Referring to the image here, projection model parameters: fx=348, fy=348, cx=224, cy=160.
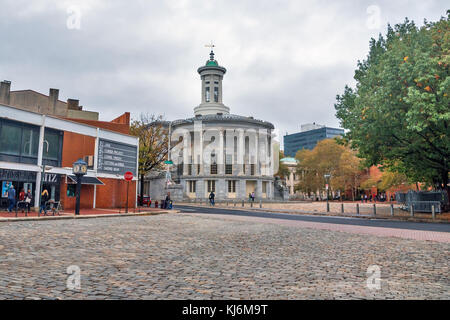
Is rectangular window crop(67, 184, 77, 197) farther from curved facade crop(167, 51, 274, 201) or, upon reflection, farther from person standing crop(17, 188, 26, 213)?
curved facade crop(167, 51, 274, 201)

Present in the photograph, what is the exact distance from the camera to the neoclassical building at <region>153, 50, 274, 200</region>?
205 feet

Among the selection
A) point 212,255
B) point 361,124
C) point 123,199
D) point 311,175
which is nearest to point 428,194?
point 361,124

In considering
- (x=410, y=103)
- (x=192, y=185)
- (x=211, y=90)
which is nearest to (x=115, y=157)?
(x=410, y=103)

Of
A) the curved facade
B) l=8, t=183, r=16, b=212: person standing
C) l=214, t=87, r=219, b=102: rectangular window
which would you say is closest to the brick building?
l=8, t=183, r=16, b=212: person standing

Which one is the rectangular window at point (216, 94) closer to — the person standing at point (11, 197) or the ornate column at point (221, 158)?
the ornate column at point (221, 158)

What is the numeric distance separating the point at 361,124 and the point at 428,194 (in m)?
13.0

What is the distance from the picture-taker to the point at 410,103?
21250mm

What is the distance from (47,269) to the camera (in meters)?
6.49

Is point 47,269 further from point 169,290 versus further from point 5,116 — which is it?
point 5,116

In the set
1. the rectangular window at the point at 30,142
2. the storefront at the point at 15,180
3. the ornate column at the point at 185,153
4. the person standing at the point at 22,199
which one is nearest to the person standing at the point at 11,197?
the person standing at the point at 22,199

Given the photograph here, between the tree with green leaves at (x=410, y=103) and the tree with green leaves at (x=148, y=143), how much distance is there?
22.0 metres

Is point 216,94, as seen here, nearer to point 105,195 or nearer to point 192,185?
point 192,185

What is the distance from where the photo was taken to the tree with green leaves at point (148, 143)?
3927 centimetres

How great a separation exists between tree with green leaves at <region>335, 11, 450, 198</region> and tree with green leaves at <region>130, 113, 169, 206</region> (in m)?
22.0
